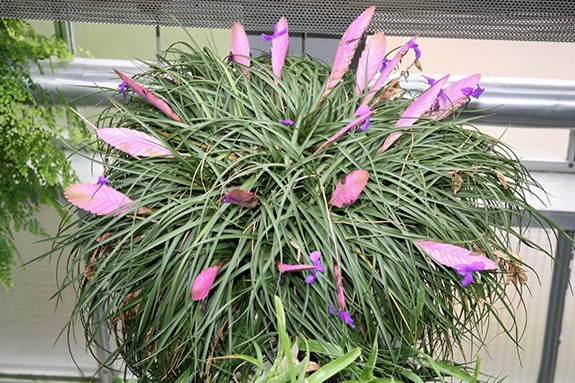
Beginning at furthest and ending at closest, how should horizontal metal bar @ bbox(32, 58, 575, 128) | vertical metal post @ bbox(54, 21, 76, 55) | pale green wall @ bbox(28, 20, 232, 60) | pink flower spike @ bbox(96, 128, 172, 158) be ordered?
vertical metal post @ bbox(54, 21, 76, 55) < pale green wall @ bbox(28, 20, 232, 60) < horizontal metal bar @ bbox(32, 58, 575, 128) < pink flower spike @ bbox(96, 128, 172, 158)

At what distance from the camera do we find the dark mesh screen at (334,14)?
49.0 inches

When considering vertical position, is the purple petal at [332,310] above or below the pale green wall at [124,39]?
below

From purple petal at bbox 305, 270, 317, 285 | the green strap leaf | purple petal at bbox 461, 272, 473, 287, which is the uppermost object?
purple petal at bbox 305, 270, 317, 285

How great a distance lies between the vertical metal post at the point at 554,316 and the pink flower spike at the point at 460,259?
158cm

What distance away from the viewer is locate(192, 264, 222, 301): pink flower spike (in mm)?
741

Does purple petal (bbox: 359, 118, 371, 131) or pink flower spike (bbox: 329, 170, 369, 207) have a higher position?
purple petal (bbox: 359, 118, 371, 131)

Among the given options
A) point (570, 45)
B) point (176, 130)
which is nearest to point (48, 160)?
point (176, 130)

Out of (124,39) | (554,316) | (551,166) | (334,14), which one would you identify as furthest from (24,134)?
(554,316)

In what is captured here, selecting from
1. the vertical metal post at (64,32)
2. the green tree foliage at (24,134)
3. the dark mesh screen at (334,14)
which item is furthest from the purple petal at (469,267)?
the vertical metal post at (64,32)

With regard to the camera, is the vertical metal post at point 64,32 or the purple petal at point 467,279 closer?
the purple petal at point 467,279

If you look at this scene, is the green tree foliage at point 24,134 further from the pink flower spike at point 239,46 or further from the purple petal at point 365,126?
the purple petal at point 365,126

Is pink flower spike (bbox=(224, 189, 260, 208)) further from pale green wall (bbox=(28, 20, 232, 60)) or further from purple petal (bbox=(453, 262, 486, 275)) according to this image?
pale green wall (bbox=(28, 20, 232, 60))

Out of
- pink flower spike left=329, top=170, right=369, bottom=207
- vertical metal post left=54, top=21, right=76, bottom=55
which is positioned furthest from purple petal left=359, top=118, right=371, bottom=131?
vertical metal post left=54, top=21, right=76, bottom=55

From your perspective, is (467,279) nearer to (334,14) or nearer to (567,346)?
(334,14)
